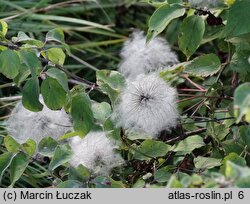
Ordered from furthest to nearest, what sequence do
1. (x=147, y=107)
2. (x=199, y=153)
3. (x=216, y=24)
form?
(x=199, y=153) → (x=216, y=24) → (x=147, y=107)

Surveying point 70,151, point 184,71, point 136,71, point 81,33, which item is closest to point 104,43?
point 81,33

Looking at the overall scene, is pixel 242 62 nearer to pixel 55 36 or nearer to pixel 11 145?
pixel 55 36

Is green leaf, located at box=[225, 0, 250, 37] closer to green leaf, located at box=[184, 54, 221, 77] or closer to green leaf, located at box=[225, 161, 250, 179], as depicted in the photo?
green leaf, located at box=[184, 54, 221, 77]

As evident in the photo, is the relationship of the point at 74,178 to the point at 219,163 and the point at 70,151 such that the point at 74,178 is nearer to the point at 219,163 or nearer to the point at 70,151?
the point at 70,151

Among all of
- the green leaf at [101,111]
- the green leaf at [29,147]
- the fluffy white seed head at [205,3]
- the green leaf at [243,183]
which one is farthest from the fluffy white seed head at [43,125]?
the green leaf at [243,183]

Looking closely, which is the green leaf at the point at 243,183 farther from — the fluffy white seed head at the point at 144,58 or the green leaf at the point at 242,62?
the fluffy white seed head at the point at 144,58

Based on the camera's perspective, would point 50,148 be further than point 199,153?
No
